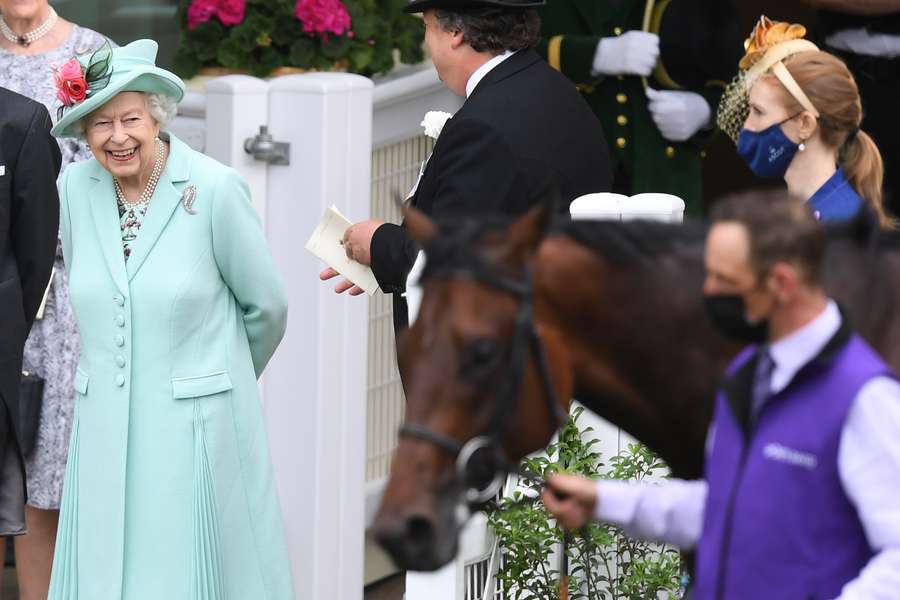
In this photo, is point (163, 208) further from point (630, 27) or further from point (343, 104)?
point (630, 27)

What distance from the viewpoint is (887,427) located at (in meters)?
2.42

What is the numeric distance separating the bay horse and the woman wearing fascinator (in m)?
0.88

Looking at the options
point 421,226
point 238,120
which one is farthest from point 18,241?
point 421,226

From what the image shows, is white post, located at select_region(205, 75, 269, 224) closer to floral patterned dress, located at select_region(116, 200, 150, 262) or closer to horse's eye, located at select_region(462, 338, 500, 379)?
floral patterned dress, located at select_region(116, 200, 150, 262)

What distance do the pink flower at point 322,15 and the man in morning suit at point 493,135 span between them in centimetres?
170

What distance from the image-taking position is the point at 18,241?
4953 millimetres

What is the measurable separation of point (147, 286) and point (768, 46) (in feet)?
5.40

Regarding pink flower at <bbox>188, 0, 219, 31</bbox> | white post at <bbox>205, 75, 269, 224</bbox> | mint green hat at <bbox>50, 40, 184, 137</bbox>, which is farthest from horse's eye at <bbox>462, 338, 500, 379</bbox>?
pink flower at <bbox>188, 0, 219, 31</bbox>

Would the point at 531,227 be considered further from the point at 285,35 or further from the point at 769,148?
the point at 285,35

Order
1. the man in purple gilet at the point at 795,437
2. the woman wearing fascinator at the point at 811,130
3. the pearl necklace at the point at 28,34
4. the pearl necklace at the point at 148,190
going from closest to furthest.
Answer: the man in purple gilet at the point at 795,437
the woman wearing fascinator at the point at 811,130
the pearl necklace at the point at 148,190
the pearl necklace at the point at 28,34

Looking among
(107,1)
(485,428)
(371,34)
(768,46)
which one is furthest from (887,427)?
(107,1)

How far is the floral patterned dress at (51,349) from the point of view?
548cm

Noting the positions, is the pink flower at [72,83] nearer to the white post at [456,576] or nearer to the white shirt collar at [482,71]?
the white shirt collar at [482,71]

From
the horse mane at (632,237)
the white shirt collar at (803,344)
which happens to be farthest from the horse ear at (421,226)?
the white shirt collar at (803,344)
